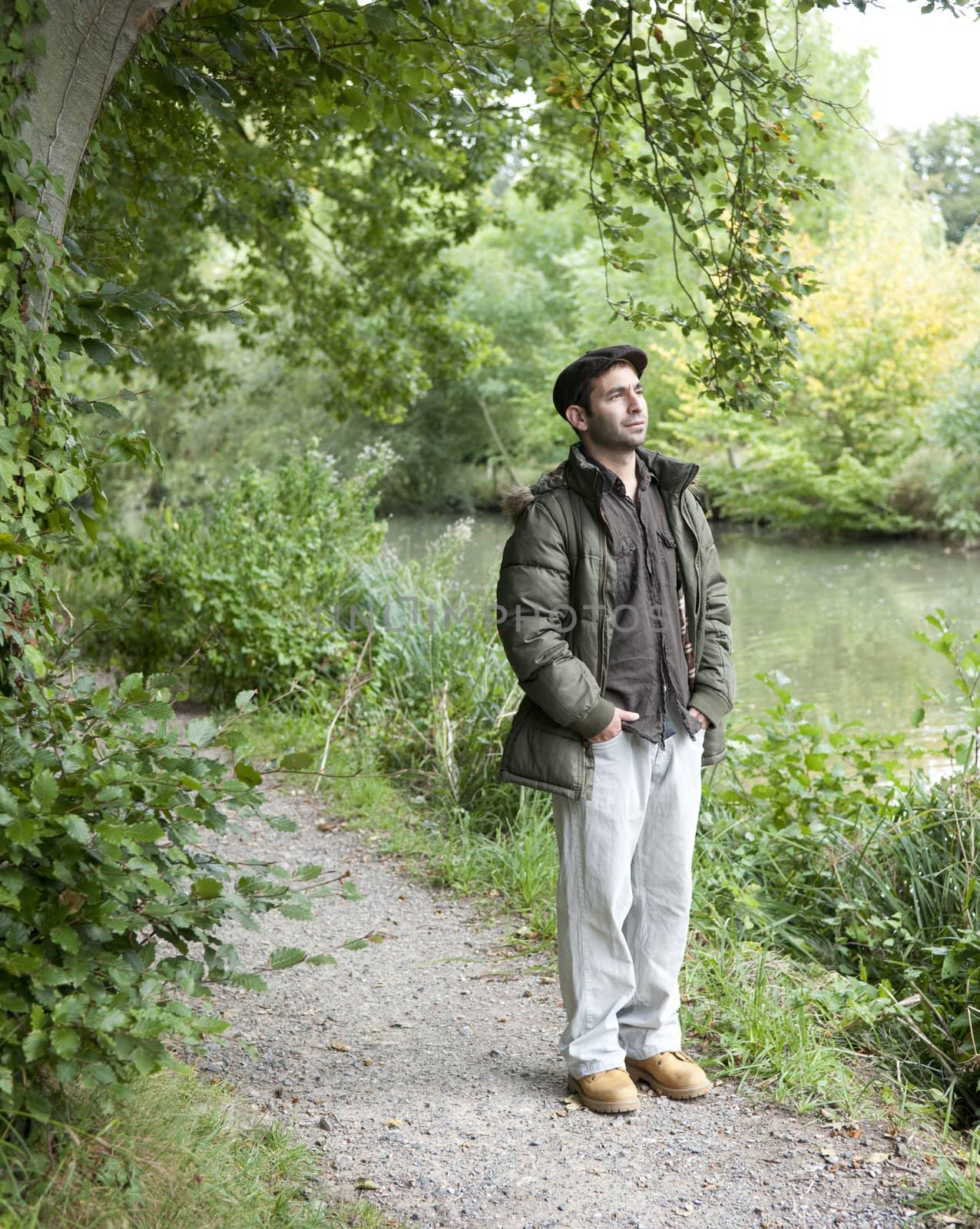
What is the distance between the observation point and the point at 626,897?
134 inches

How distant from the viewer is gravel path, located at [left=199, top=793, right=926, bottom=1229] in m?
2.98

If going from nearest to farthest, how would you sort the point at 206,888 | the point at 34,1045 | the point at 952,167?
the point at 34,1045 < the point at 206,888 < the point at 952,167

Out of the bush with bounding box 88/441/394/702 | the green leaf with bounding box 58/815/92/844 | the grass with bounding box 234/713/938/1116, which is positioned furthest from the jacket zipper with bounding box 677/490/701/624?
the bush with bounding box 88/441/394/702

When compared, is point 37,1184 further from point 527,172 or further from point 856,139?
point 856,139

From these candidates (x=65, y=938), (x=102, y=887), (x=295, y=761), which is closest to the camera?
(x=65, y=938)

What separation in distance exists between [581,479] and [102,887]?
177 cm

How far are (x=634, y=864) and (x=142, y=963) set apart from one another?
1.64 metres

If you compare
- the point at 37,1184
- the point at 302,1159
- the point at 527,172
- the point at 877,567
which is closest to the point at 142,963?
the point at 37,1184

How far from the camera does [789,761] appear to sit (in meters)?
5.82

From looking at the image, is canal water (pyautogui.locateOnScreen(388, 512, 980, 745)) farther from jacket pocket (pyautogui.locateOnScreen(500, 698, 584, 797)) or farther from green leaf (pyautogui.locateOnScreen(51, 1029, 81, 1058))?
green leaf (pyautogui.locateOnScreen(51, 1029, 81, 1058))

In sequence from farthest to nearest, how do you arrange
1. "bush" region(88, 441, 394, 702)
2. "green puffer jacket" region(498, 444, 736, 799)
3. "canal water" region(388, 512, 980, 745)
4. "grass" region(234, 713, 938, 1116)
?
"canal water" region(388, 512, 980, 745), "bush" region(88, 441, 394, 702), "grass" region(234, 713, 938, 1116), "green puffer jacket" region(498, 444, 736, 799)

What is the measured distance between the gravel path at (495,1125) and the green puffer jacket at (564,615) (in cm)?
89

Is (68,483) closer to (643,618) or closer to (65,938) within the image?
(65,938)

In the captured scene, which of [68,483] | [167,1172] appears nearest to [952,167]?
[68,483]
